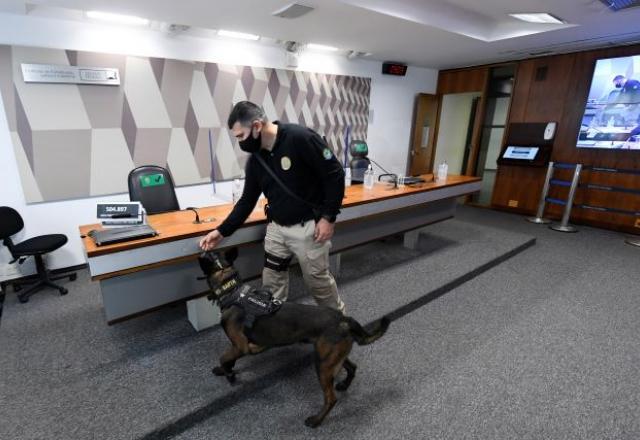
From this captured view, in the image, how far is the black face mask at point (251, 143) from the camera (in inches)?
61.2

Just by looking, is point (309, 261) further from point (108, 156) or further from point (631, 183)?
point (631, 183)

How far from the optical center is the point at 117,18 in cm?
281

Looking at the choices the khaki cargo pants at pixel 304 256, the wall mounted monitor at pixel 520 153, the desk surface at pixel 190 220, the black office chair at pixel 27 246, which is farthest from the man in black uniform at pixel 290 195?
the wall mounted monitor at pixel 520 153

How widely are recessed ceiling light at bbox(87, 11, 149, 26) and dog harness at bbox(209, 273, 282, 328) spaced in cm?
270

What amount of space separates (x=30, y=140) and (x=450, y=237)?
13.8ft

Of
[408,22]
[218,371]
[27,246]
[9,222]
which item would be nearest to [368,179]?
[408,22]

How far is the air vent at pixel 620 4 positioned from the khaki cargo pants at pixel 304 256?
3063 millimetres

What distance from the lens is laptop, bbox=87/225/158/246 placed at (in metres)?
1.53

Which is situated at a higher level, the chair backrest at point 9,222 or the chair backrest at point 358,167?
the chair backrest at point 358,167

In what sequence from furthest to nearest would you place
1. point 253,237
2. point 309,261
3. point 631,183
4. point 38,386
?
point 631,183 < point 253,237 < point 309,261 < point 38,386

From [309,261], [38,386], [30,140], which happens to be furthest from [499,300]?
[30,140]

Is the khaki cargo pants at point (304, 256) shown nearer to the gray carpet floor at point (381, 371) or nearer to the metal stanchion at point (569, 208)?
the gray carpet floor at point (381, 371)

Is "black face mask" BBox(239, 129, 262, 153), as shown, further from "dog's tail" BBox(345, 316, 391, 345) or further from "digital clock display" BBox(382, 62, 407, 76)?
"digital clock display" BBox(382, 62, 407, 76)

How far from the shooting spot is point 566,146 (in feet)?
15.0
